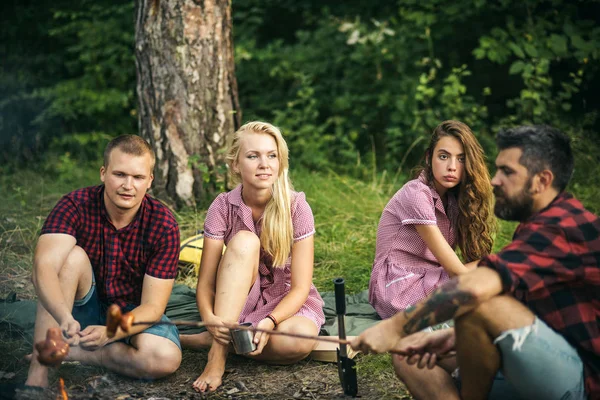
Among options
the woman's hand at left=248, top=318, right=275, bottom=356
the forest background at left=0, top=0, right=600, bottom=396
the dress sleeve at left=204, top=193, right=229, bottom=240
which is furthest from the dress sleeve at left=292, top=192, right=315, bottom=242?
the forest background at left=0, top=0, right=600, bottom=396

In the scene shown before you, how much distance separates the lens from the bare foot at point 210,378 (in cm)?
340

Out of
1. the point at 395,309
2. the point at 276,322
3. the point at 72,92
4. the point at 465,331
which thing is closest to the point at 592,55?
the point at 395,309

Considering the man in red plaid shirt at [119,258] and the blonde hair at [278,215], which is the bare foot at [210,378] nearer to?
the man in red plaid shirt at [119,258]

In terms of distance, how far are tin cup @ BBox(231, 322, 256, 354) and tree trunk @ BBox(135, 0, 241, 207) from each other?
96.1 inches

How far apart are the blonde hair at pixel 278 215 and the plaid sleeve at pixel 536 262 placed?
144cm

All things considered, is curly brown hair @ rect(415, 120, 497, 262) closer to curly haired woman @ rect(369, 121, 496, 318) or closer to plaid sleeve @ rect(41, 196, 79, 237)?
curly haired woman @ rect(369, 121, 496, 318)

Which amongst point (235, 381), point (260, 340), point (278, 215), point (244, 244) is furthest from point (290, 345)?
point (278, 215)

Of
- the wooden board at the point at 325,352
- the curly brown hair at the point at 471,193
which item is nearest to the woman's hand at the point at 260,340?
the wooden board at the point at 325,352

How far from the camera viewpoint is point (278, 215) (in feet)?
12.2

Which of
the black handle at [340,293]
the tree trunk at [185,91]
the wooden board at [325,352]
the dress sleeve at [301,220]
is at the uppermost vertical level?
the tree trunk at [185,91]

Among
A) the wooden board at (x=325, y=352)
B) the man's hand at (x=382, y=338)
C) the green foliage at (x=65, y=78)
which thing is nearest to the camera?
the man's hand at (x=382, y=338)

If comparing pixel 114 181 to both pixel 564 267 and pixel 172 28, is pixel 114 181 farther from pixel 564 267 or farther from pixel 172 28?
pixel 172 28

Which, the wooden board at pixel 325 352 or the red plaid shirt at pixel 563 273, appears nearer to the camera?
the red plaid shirt at pixel 563 273

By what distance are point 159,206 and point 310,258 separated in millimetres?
815
